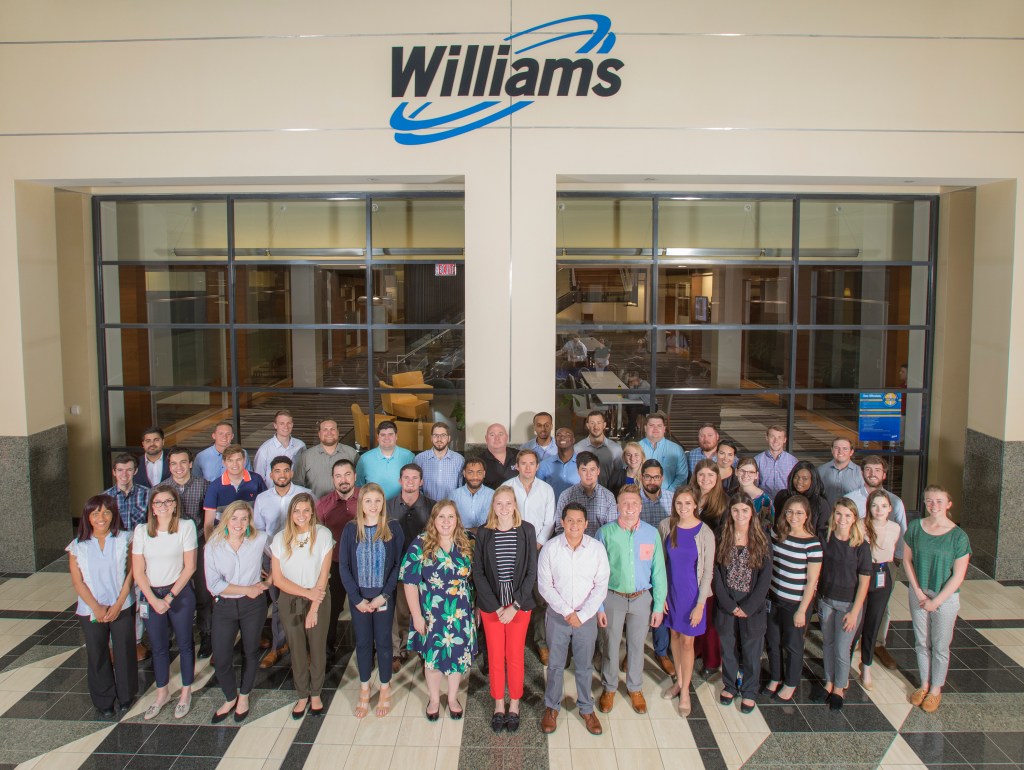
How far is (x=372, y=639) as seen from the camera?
5859 mm

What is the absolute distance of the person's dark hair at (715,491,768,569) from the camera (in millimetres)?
5551

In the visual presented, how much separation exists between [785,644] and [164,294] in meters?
7.86

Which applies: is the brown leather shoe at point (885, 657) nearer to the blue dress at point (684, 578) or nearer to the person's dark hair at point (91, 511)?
the blue dress at point (684, 578)

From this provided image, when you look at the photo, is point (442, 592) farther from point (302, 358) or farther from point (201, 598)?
point (302, 358)

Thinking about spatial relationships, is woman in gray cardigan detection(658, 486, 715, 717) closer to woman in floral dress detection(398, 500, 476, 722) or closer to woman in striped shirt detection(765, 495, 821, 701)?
woman in striped shirt detection(765, 495, 821, 701)

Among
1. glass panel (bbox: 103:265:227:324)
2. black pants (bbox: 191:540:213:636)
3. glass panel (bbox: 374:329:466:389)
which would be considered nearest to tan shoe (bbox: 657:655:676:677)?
black pants (bbox: 191:540:213:636)

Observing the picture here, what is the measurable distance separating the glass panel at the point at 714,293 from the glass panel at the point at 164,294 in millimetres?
5292

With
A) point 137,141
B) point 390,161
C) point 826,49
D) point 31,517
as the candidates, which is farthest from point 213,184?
point 826,49

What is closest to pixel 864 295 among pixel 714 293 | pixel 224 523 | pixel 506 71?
pixel 714 293

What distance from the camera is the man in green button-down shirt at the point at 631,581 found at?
5.57 metres

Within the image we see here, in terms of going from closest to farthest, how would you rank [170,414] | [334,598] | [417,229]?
1. [334,598]
2. [417,229]
3. [170,414]

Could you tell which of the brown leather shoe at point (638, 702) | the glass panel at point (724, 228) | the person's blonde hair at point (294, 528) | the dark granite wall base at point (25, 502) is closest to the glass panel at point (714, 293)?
the glass panel at point (724, 228)

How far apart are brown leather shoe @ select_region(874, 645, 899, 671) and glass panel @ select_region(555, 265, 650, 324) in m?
4.26

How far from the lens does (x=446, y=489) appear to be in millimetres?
7215
